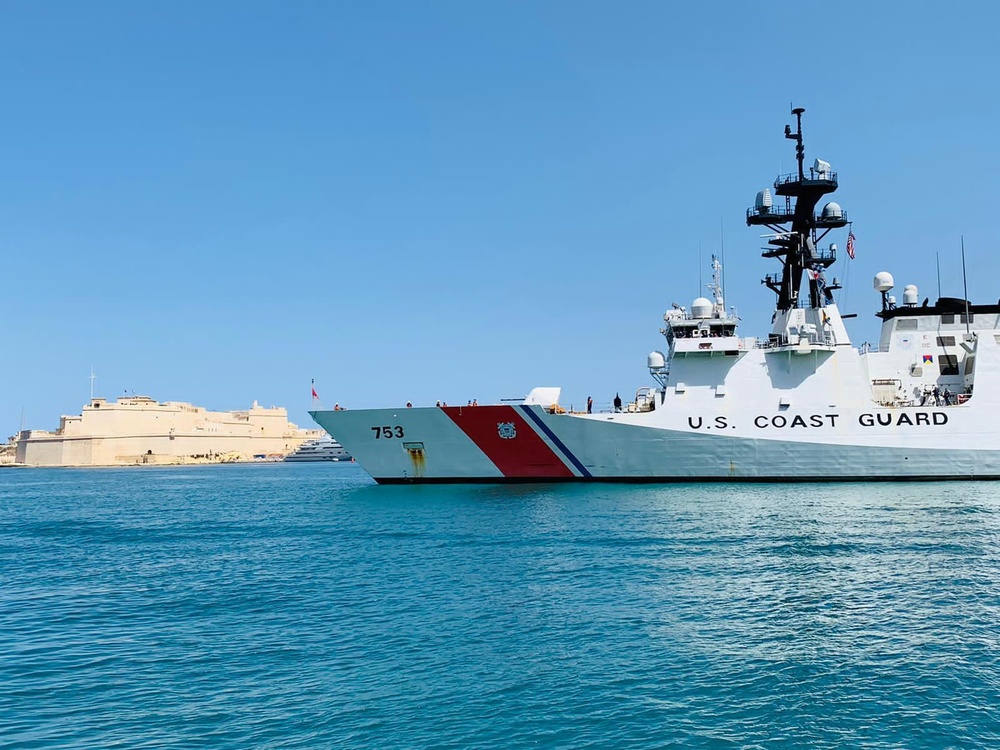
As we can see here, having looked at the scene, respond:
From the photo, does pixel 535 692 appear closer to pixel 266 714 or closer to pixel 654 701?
pixel 654 701

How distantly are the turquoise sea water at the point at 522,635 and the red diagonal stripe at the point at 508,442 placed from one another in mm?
6547

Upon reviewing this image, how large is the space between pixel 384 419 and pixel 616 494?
7.73 m

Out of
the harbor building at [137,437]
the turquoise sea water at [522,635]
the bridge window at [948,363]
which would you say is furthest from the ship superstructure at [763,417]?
the harbor building at [137,437]

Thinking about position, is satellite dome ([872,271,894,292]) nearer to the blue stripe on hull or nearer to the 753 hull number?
the blue stripe on hull

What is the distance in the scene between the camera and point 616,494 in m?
21.1

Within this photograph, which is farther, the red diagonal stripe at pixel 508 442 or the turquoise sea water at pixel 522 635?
the red diagonal stripe at pixel 508 442

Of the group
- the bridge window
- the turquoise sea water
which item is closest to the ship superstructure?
the bridge window

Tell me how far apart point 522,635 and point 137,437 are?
86464mm

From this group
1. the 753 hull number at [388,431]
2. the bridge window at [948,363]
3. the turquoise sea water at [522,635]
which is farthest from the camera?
the 753 hull number at [388,431]

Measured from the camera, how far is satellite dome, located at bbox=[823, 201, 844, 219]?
84.5ft

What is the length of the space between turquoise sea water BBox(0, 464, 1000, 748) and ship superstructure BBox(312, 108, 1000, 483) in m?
5.88

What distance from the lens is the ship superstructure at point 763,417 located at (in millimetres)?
22359

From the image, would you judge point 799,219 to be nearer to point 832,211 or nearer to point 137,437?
point 832,211

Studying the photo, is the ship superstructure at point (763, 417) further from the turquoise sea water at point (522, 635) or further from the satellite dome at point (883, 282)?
the turquoise sea water at point (522, 635)
